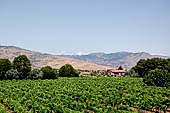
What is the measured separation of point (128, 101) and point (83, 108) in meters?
6.72

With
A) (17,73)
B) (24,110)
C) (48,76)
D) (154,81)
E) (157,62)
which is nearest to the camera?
(24,110)

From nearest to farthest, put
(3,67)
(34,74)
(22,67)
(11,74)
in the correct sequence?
(11,74)
(3,67)
(22,67)
(34,74)

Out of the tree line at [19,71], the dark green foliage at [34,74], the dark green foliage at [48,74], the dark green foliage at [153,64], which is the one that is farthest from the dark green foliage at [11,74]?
the dark green foliage at [153,64]

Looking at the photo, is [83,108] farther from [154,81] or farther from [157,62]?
[157,62]

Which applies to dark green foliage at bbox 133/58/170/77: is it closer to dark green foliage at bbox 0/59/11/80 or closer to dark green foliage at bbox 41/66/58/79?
dark green foliage at bbox 41/66/58/79

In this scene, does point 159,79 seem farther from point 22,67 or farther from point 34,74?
point 22,67

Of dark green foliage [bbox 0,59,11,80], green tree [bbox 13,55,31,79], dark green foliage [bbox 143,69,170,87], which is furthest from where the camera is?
green tree [bbox 13,55,31,79]

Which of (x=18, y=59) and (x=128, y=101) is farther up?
(x=18, y=59)

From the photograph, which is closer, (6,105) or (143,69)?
(6,105)

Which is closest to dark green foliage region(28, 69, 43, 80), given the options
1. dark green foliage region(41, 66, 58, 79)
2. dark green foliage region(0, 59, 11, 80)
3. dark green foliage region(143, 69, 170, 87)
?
dark green foliage region(41, 66, 58, 79)

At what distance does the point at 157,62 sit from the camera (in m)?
74.2

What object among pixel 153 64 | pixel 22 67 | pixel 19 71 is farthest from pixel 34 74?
pixel 153 64

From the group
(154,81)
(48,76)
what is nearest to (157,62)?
(154,81)

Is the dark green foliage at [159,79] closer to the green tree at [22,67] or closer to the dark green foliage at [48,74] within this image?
the dark green foliage at [48,74]
